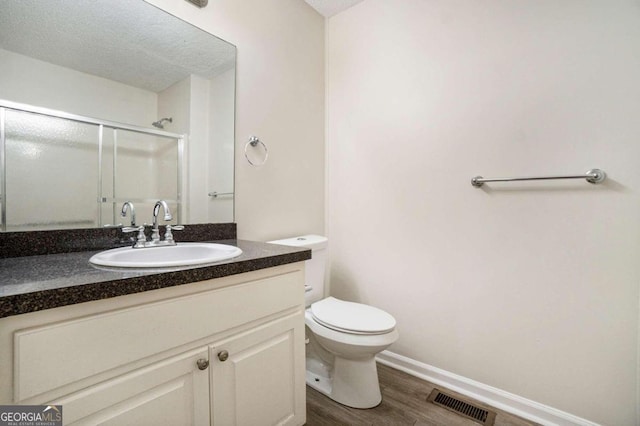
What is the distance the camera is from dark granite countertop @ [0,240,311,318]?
1.87ft

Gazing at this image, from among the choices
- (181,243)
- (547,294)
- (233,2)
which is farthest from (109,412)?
(233,2)

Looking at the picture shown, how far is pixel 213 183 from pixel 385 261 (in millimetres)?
1154

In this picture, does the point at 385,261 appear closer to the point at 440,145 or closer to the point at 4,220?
the point at 440,145

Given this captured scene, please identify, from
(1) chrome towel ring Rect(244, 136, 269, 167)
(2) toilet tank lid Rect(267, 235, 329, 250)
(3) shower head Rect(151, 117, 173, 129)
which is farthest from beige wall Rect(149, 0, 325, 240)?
(3) shower head Rect(151, 117, 173, 129)

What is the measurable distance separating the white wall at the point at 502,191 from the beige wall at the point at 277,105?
247 mm

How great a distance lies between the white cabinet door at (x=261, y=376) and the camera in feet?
2.91

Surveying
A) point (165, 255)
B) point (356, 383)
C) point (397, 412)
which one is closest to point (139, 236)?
point (165, 255)

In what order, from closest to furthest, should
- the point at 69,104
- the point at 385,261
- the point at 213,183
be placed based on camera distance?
the point at 69,104 < the point at 213,183 < the point at 385,261

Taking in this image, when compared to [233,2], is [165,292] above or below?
below

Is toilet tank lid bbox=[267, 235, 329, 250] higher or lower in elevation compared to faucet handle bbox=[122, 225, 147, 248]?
lower

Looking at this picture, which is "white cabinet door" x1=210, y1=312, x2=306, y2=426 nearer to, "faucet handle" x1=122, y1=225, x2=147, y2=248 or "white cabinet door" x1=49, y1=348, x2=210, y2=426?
"white cabinet door" x1=49, y1=348, x2=210, y2=426

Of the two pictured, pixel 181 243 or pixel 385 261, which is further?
pixel 385 261

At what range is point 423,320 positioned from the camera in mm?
1674

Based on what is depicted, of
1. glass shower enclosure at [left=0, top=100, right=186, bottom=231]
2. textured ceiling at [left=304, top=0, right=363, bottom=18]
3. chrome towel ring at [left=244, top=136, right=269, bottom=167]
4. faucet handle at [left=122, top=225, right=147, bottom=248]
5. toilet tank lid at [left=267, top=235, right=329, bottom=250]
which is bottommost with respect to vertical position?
toilet tank lid at [left=267, top=235, right=329, bottom=250]
